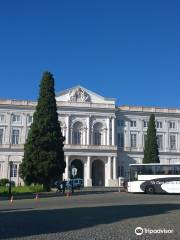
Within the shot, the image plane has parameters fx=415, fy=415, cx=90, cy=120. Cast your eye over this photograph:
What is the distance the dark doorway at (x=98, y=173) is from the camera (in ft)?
276

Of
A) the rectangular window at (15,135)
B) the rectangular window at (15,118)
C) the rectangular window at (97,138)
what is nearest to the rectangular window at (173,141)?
the rectangular window at (97,138)

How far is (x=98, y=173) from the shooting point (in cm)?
8581

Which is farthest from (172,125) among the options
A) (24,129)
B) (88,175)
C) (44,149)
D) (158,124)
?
(44,149)

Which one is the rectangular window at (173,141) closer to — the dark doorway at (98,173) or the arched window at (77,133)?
the dark doorway at (98,173)

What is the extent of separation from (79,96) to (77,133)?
7581mm

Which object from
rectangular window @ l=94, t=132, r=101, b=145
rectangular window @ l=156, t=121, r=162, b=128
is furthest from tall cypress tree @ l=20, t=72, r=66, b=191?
rectangular window @ l=156, t=121, r=162, b=128

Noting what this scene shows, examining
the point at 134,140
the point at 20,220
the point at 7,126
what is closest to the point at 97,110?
the point at 134,140

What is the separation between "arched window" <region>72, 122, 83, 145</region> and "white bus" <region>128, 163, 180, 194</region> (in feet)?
130

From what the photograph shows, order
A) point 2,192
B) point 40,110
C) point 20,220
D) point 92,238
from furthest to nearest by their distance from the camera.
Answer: point 40,110
point 2,192
point 20,220
point 92,238

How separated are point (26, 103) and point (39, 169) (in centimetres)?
3972

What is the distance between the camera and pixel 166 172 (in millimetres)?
43531

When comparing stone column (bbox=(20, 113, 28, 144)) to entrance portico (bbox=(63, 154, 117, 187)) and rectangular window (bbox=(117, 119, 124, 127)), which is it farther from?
rectangular window (bbox=(117, 119, 124, 127))

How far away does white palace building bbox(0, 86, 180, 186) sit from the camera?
8131 centimetres

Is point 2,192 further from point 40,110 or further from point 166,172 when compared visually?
point 166,172
